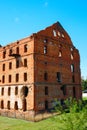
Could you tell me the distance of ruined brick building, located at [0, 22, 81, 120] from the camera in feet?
126

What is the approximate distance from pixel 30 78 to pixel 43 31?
381 inches

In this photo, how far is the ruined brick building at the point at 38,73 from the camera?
38.3 meters

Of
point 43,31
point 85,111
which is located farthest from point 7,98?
point 85,111

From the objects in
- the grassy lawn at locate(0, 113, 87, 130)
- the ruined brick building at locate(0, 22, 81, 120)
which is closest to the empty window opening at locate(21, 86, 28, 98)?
the ruined brick building at locate(0, 22, 81, 120)

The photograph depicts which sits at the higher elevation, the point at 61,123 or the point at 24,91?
the point at 24,91

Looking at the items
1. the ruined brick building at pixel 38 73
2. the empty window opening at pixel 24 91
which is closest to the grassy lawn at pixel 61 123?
the ruined brick building at pixel 38 73

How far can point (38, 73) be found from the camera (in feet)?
127

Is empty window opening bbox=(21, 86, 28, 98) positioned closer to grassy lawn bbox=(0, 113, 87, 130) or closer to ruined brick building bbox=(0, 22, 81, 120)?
ruined brick building bbox=(0, 22, 81, 120)

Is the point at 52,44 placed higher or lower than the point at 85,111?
higher

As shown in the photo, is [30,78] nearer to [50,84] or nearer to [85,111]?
[50,84]

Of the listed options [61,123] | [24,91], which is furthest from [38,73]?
[61,123]

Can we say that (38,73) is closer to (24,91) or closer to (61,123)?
(24,91)

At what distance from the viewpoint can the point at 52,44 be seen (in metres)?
42.4

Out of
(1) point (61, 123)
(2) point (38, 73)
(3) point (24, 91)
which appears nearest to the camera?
(1) point (61, 123)
